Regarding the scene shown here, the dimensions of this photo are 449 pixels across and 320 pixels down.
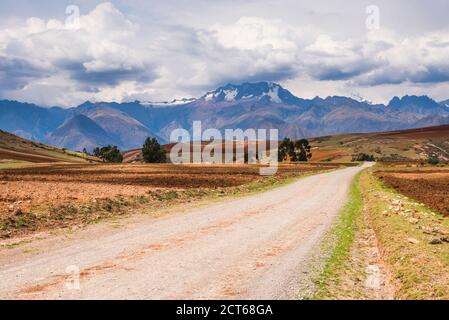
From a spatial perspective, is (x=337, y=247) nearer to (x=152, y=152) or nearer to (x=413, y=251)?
(x=413, y=251)

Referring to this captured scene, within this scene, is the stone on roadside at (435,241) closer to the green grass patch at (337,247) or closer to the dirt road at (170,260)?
the green grass patch at (337,247)

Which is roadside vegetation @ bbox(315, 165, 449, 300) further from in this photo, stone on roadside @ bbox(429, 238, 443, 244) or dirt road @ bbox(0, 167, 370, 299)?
dirt road @ bbox(0, 167, 370, 299)

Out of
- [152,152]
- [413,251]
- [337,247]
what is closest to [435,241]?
[413,251]

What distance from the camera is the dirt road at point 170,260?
10.6 metres

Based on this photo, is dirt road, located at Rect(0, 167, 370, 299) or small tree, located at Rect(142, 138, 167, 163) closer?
dirt road, located at Rect(0, 167, 370, 299)

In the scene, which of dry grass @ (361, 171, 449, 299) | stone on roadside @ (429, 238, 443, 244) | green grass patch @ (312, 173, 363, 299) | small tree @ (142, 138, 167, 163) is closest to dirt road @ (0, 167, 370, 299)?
green grass patch @ (312, 173, 363, 299)

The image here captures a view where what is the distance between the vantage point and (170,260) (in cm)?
1370

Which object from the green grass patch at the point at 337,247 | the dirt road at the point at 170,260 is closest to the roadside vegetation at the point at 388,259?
the green grass patch at the point at 337,247

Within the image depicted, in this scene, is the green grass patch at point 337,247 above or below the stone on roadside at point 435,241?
below

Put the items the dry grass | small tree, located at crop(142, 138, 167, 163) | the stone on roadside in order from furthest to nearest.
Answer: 1. small tree, located at crop(142, 138, 167, 163)
2. the stone on roadside
3. the dry grass

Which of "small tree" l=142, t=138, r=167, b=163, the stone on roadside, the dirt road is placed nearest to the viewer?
the dirt road

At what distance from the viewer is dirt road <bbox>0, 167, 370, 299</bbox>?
34.8ft
